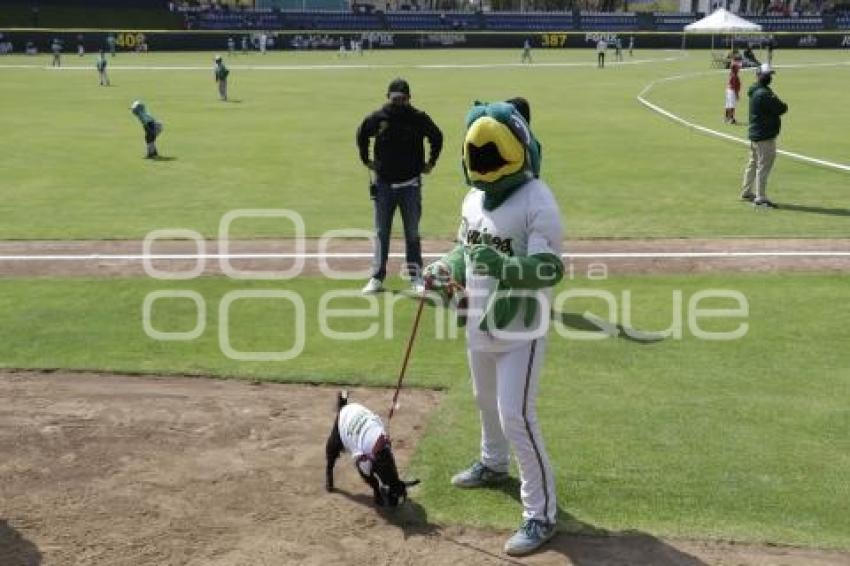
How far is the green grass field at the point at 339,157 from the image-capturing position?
13938 millimetres

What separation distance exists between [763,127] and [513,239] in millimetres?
10655

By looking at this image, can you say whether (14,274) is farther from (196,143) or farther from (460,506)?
(196,143)

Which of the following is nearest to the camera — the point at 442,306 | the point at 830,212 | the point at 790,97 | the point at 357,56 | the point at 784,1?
the point at 442,306

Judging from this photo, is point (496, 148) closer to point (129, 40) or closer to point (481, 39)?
point (129, 40)

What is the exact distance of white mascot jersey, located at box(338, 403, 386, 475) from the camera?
17.8 feet

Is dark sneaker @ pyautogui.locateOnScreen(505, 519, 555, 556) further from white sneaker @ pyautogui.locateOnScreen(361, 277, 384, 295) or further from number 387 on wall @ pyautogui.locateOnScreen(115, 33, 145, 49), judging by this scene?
number 387 on wall @ pyautogui.locateOnScreen(115, 33, 145, 49)

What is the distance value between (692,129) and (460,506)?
20.6 m

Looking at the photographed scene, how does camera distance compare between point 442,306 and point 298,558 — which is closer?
point 298,558

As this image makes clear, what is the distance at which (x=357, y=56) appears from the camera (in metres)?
61.0

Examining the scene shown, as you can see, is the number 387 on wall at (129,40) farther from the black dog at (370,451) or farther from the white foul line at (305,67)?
the black dog at (370,451)

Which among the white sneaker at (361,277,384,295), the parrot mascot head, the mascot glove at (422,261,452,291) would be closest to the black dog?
the mascot glove at (422,261,452,291)

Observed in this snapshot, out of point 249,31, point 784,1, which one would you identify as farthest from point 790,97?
point 784,1

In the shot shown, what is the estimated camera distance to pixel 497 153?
199 inches

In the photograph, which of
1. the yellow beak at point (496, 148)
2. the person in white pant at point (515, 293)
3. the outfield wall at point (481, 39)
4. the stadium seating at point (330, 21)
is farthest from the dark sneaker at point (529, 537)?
the stadium seating at point (330, 21)
